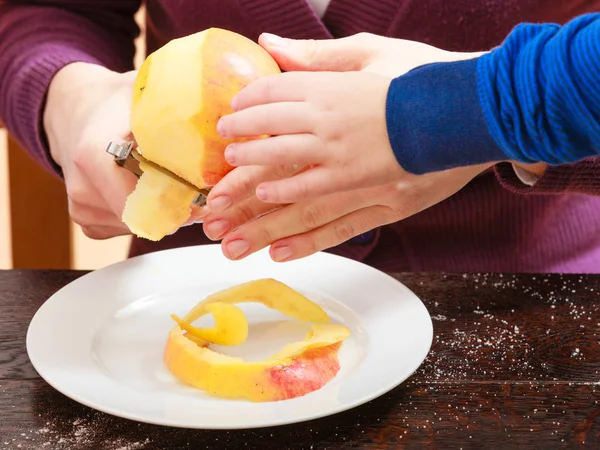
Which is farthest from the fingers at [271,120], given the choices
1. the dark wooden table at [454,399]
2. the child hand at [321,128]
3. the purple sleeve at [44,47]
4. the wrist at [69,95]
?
the purple sleeve at [44,47]

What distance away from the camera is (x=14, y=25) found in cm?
113

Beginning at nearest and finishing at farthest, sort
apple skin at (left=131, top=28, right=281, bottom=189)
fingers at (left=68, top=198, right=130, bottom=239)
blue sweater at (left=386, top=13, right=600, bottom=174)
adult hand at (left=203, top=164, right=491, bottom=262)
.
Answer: blue sweater at (left=386, top=13, right=600, bottom=174) → apple skin at (left=131, top=28, right=281, bottom=189) → adult hand at (left=203, top=164, right=491, bottom=262) → fingers at (left=68, top=198, right=130, bottom=239)

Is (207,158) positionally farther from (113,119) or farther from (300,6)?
(300,6)

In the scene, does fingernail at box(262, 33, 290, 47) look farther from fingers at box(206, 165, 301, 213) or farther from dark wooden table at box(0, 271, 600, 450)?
dark wooden table at box(0, 271, 600, 450)

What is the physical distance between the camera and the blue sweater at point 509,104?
571mm

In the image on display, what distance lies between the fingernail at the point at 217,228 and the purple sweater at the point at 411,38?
0.30 metres

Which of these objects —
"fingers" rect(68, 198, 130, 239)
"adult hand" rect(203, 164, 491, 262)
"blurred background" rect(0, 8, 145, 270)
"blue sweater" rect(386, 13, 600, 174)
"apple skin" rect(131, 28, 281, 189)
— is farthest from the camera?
"blurred background" rect(0, 8, 145, 270)

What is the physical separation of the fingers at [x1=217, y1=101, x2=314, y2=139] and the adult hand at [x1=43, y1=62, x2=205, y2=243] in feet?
0.74

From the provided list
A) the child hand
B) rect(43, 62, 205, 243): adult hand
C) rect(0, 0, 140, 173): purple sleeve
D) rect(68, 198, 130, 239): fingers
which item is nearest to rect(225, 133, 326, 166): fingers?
the child hand

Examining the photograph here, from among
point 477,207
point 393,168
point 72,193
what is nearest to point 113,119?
point 72,193

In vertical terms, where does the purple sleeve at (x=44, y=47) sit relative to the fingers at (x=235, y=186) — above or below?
below

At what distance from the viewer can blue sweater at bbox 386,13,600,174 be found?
0.57 metres

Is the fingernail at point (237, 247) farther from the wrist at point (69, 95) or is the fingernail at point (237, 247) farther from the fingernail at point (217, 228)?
the wrist at point (69, 95)

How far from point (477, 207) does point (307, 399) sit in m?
0.52
